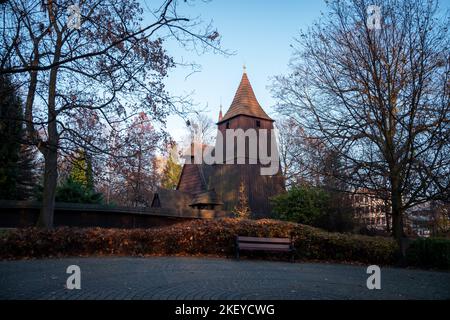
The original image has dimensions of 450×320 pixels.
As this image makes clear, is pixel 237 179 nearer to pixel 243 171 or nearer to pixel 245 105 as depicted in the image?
pixel 243 171

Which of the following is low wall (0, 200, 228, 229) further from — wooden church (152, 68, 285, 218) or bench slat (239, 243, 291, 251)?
bench slat (239, 243, 291, 251)

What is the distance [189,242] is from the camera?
12.4 m

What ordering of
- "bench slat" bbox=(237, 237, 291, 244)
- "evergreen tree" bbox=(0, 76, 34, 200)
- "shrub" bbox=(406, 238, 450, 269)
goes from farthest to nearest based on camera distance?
"shrub" bbox=(406, 238, 450, 269) → "bench slat" bbox=(237, 237, 291, 244) → "evergreen tree" bbox=(0, 76, 34, 200)

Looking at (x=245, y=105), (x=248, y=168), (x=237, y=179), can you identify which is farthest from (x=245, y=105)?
(x=237, y=179)

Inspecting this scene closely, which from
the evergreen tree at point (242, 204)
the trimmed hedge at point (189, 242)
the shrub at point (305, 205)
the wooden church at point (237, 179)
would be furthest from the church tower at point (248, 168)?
the trimmed hedge at point (189, 242)

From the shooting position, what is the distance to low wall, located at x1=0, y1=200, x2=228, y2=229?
18484 mm

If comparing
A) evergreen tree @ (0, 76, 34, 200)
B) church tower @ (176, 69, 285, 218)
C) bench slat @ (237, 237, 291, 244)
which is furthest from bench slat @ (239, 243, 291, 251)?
church tower @ (176, 69, 285, 218)

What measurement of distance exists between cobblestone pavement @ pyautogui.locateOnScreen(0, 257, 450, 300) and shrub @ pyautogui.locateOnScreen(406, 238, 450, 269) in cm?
303

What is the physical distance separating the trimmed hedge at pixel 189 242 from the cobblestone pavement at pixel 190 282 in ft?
3.58

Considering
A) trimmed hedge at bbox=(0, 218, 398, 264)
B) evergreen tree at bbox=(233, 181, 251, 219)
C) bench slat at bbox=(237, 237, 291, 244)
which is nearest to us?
trimmed hedge at bbox=(0, 218, 398, 264)

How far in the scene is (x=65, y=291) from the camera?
233 inches

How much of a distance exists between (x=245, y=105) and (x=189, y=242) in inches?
893

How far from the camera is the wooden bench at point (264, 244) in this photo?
466 inches
